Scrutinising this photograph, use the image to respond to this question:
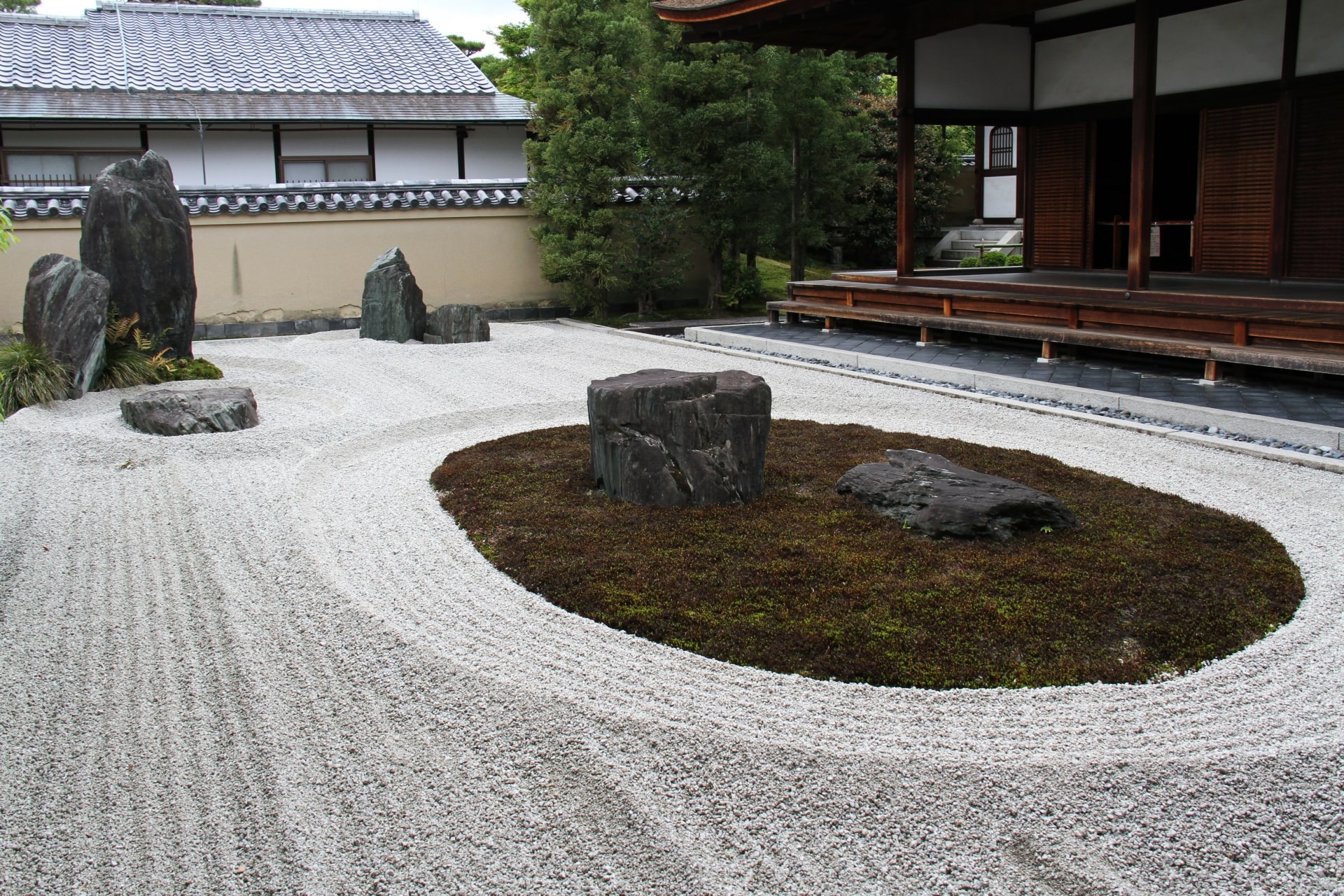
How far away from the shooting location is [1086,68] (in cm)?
1133

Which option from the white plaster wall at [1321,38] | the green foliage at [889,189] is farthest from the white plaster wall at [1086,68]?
the green foliage at [889,189]

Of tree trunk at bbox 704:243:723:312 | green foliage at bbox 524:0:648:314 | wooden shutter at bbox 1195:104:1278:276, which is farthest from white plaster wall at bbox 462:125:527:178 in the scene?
wooden shutter at bbox 1195:104:1278:276

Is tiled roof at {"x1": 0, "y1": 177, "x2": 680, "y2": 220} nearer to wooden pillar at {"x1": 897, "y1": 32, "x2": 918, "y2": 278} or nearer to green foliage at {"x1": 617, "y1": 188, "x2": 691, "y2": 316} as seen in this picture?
green foliage at {"x1": 617, "y1": 188, "x2": 691, "y2": 316}

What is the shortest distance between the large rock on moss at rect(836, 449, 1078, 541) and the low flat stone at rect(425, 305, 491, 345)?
25.7 ft

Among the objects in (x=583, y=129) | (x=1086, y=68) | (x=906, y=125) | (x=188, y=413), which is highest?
(x=1086, y=68)

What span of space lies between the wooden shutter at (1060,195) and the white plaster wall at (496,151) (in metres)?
9.10

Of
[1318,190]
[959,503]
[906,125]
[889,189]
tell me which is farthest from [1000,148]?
[959,503]

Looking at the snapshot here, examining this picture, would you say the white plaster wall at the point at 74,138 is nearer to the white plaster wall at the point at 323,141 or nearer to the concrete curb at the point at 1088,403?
the white plaster wall at the point at 323,141

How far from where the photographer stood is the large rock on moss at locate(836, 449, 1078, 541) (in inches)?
178

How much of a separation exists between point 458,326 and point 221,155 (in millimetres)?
7475

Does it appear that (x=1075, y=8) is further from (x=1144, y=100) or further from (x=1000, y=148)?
(x=1000, y=148)

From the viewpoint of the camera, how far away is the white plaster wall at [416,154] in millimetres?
17500

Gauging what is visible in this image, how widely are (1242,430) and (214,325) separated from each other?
11.9 meters

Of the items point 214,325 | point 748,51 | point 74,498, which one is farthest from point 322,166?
point 74,498
